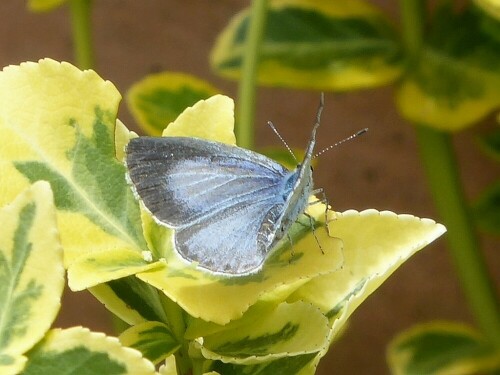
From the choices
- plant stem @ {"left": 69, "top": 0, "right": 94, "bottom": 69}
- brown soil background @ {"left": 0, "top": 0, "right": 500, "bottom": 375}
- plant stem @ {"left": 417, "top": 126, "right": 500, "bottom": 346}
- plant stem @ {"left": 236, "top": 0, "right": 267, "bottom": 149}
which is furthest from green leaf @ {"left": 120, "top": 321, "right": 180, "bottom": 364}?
brown soil background @ {"left": 0, "top": 0, "right": 500, "bottom": 375}

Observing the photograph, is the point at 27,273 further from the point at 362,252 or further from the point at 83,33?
the point at 83,33

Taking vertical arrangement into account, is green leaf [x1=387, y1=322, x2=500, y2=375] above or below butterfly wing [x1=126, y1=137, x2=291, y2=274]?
above

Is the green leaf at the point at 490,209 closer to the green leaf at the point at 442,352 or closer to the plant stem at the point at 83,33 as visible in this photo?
the green leaf at the point at 442,352

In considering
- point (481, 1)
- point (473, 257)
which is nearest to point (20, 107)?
point (481, 1)

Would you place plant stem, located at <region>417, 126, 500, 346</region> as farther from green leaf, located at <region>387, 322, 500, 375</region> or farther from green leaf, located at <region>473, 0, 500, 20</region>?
green leaf, located at <region>473, 0, 500, 20</region>

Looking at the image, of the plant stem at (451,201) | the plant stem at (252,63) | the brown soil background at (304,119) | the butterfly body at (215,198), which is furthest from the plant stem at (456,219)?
the butterfly body at (215,198)

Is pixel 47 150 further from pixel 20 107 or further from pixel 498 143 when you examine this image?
pixel 498 143
